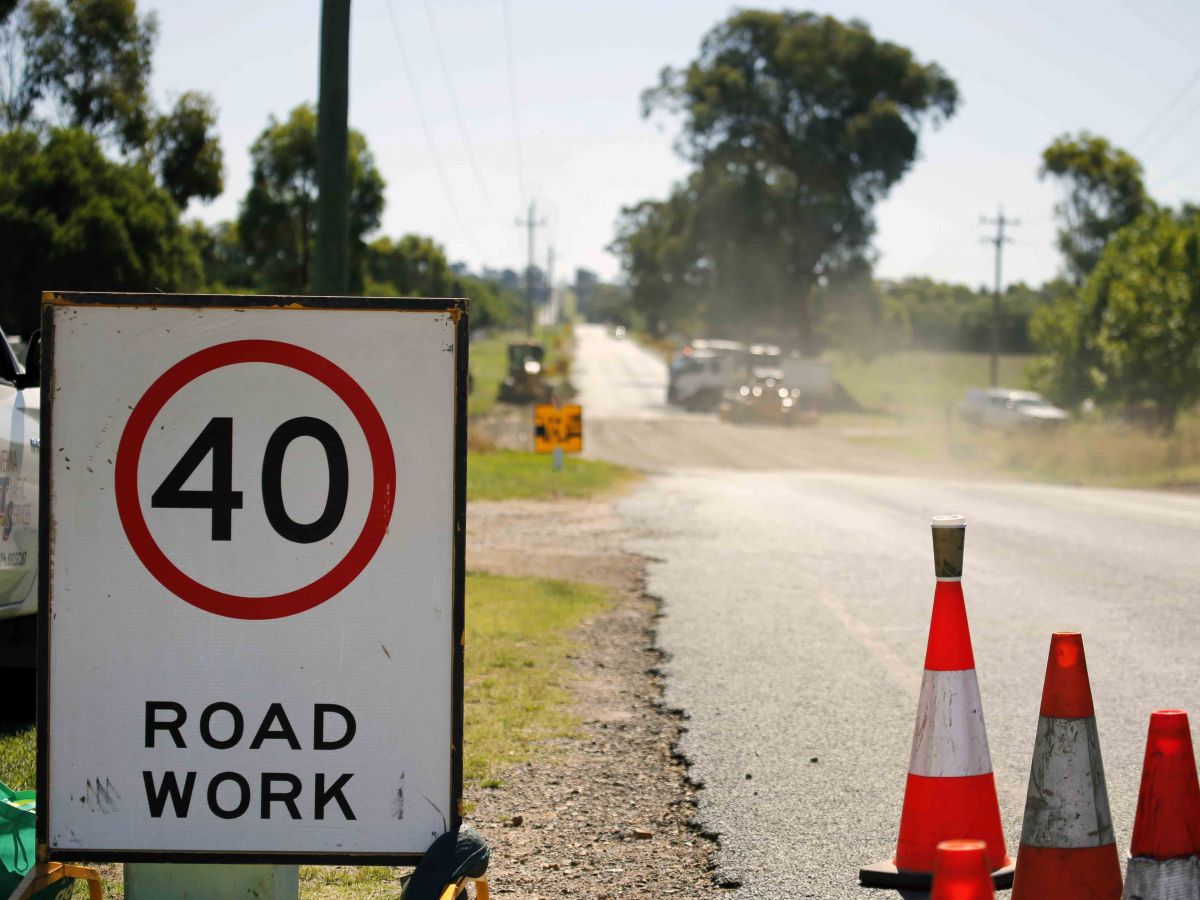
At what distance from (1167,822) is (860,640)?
532cm

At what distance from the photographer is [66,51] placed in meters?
33.0

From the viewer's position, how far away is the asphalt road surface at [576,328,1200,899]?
5.19 meters

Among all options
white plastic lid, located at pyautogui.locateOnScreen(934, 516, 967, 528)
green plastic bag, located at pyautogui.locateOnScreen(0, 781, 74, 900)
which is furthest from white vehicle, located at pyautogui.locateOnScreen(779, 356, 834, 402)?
green plastic bag, located at pyautogui.locateOnScreen(0, 781, 74, 900)

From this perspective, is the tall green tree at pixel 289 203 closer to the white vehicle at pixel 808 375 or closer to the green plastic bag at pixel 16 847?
the white vehicle at pixel 808 375

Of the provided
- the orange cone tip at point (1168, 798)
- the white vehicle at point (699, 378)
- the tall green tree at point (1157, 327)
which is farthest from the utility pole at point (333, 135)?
the white vehicle at point (699, 378)

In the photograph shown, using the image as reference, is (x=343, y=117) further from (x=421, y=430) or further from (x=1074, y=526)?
(x=1074, y=526)

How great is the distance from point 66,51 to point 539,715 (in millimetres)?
30739

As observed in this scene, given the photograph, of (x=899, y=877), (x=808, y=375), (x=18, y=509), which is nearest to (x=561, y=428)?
(x=18, y=509)

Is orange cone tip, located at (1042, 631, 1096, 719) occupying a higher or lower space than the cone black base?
higher

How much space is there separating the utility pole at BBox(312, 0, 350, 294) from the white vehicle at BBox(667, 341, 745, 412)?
162 feet

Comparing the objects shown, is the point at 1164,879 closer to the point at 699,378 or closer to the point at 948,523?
the point at 948,523

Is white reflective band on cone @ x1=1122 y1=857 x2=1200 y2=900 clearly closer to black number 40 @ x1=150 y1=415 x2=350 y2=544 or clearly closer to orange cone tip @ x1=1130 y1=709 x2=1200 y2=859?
orange cone tip @ x1=1130 y1=709 x2=1200 y2=859

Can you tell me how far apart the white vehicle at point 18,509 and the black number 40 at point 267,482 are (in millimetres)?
2250

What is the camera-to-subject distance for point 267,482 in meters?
3.32
